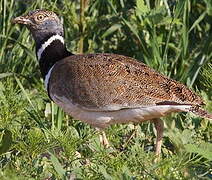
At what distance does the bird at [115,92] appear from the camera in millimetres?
4805

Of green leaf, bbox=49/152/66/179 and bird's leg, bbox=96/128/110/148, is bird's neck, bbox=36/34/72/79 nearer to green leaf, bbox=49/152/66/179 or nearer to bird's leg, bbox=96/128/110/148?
bird's leg, bbox=96/128/110/148

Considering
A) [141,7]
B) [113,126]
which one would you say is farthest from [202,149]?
[141,7]

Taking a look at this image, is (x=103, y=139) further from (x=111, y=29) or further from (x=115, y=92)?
(x=111, y=29)

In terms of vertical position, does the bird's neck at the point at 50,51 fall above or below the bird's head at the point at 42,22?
below

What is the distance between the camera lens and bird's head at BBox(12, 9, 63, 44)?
5566mm

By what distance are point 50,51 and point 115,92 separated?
33.3 inches

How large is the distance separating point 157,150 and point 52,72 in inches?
37.2

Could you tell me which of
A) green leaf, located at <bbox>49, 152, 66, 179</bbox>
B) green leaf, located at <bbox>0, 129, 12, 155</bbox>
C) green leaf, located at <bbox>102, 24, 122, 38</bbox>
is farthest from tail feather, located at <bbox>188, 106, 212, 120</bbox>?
green leaf, located at <bbox>102, 24, 122, 38</bbox>

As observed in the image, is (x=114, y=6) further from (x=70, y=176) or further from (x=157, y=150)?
(x=70, y=176)

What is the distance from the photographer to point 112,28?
20.4 ft

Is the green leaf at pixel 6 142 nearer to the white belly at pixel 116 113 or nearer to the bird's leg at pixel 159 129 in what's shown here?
the white belly at pixel 116 113

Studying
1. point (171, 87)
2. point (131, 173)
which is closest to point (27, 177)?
point (131, 173)

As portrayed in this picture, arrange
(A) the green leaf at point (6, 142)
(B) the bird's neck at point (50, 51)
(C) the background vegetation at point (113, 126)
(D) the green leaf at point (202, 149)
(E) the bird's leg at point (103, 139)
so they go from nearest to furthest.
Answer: (D) the green leaf at point (202, 149)
(C) the background vegetation at point (113, 126)
(A) the green leaf at point (6, 142)
(E) the bird's leg at point (103, 139)
(B) the bird's neck at point (50, 51)

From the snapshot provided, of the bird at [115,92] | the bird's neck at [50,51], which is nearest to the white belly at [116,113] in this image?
the bird at [115,92]
